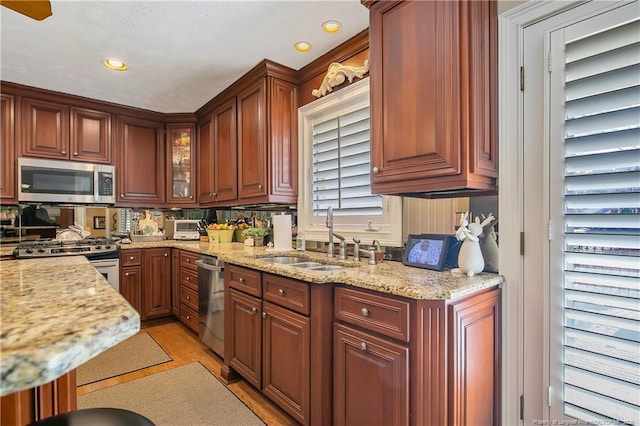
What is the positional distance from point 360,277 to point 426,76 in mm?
989

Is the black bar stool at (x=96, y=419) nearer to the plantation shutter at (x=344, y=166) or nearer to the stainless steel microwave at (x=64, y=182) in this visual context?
the plantation shutter at (x=344, y=166)

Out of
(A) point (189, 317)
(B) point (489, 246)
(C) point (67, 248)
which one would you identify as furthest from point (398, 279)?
(C) point (67, 248)

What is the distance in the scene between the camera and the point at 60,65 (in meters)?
2.78

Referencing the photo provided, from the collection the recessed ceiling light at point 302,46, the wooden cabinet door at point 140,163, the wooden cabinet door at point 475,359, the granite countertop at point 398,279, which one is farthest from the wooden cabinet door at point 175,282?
the wooden cabinet door at point 475,359

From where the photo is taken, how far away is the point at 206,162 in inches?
152

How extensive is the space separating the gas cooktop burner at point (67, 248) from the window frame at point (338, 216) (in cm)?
200

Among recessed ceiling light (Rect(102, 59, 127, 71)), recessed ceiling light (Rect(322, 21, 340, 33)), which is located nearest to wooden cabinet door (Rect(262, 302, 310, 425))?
recessed ceiling light (Rect(322, 21, 340, 33))

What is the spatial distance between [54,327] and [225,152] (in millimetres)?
3078

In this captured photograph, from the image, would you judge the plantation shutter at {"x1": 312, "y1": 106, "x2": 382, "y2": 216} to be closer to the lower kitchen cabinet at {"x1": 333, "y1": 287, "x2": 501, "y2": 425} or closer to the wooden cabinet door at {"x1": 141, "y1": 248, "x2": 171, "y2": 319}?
the lower kitchen cabinet at {"x1": 333, "y1": 287, "x2": 501, "y2": 425}

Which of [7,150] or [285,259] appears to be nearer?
[285,259]

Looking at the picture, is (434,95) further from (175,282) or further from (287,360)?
(175,282)

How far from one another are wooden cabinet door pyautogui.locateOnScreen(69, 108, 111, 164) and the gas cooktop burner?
88 centimetres

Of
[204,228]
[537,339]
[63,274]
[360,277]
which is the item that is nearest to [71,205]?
[204,228]

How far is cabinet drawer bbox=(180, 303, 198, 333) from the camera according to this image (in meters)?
3.21
